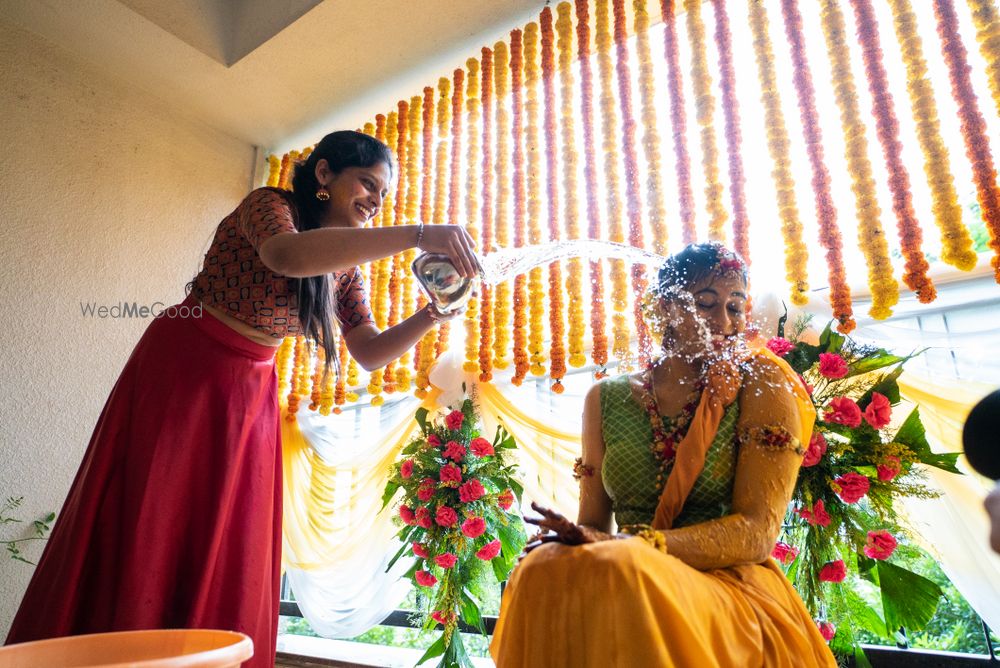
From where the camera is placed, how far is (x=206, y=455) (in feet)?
4.94

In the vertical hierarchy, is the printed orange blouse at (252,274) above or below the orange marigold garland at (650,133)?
below

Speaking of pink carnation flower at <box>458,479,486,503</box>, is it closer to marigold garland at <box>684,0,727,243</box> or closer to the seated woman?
the seated woman

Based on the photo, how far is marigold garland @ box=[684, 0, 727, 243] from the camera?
2621mm

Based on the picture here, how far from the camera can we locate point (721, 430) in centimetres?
139

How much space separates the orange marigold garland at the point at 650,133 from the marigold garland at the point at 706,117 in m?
0.19

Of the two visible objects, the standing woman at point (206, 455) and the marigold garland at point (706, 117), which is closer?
the standing woman at point (206, 455)

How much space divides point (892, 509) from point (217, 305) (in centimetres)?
200

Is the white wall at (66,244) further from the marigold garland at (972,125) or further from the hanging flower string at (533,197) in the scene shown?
the marigold garland at (972,125)

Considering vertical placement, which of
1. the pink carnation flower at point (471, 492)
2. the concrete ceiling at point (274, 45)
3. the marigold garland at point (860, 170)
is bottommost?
the pink carnation flower at point (471, 492)

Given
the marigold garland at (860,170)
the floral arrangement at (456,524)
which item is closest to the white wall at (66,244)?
the floral arrangement at (456,524)

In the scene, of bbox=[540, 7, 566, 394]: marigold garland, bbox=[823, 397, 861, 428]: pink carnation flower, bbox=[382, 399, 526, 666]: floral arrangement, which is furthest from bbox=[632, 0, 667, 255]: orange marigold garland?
bbox=[382, 399, 526, 666]: floral arrangement

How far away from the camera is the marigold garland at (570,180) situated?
282 centimetres

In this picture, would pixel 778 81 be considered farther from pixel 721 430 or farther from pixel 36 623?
pixel 36 623

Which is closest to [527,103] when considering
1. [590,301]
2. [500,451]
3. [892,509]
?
[590,301]
